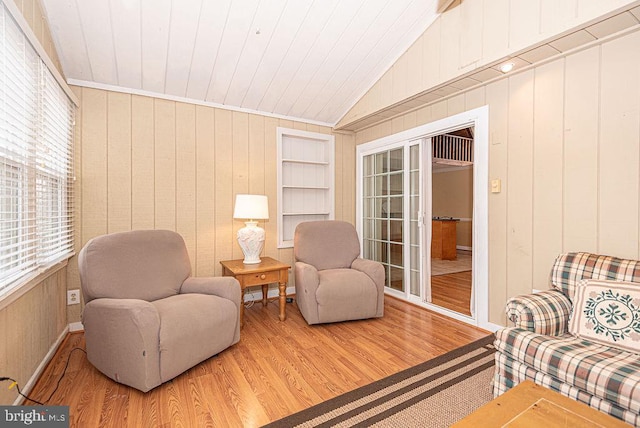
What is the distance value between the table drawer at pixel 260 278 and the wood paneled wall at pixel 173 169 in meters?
0.75

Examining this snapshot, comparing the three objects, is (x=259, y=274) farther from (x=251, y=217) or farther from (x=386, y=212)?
(x=386, y=212)

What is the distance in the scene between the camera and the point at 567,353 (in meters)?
1.46

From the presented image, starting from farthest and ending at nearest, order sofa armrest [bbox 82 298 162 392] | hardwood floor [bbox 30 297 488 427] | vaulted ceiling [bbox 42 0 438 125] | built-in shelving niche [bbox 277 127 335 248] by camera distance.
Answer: built-in shelving niche [bbox 277 127 335 248] < vaulted ceiling [bbox 42 0 438 125] < sofa armrest [bbox 82 298 162 392] < hardwood floor [bbox 30 297 488 427]

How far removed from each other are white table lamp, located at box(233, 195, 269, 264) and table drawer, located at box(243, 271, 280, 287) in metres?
0.27

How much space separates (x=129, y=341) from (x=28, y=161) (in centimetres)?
123

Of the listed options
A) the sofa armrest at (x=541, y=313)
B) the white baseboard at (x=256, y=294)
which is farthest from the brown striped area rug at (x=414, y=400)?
the white baseboard at (x=256, y=294)

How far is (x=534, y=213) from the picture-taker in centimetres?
247

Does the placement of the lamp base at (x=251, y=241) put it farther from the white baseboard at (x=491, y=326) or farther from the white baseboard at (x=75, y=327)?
the white baseboard at (x=491, y=326)

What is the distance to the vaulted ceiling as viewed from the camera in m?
2.31

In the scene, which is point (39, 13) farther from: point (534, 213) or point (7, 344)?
point (534, 213)

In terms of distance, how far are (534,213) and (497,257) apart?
487mm

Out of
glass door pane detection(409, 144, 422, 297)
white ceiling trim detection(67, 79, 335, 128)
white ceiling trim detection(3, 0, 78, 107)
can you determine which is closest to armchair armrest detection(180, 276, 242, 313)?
white ceiling trim detection(3, 0, 78, 107)

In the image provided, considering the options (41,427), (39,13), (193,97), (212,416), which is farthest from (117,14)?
(212,416)

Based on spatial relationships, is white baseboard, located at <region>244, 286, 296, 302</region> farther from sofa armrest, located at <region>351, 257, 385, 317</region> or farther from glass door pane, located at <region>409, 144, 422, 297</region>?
glass door pane, located at <region>409, 144, 422, 297</region>
